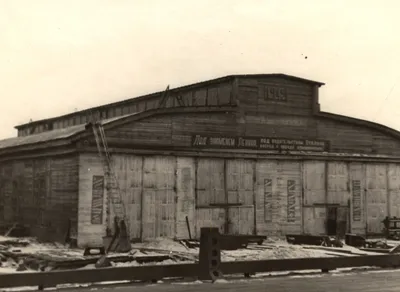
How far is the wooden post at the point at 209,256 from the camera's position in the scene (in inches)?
516

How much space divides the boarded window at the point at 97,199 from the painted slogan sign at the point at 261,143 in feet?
15.2

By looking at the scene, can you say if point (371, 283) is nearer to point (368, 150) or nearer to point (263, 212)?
point (263, 212)

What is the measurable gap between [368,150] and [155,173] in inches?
474

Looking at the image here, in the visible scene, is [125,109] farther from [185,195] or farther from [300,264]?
[300,264]

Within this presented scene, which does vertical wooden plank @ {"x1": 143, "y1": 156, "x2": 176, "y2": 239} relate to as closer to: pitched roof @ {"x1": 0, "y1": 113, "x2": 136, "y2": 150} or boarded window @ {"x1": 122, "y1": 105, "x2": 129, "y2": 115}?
pitched roof @ {"x1": 0, "y1": 113, "x2": 136, "y2": 150}

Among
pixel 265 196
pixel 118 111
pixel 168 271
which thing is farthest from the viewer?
pixel 118 111

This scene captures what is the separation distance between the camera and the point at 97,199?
2216 cm

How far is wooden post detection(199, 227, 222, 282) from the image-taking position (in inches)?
516

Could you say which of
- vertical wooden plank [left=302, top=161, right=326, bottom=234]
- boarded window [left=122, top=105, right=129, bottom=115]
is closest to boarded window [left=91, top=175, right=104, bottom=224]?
vertical wooden plank [left=302, top=161, right=326, bottom=234]

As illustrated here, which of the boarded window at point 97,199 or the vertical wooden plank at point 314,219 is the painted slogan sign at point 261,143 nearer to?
the vertical wooden plank at point 314,219

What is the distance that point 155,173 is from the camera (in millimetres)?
23391

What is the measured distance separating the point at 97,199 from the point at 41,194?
4971mm

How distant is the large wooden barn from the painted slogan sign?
50 millimetres

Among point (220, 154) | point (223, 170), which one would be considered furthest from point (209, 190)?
point (220, 154)
